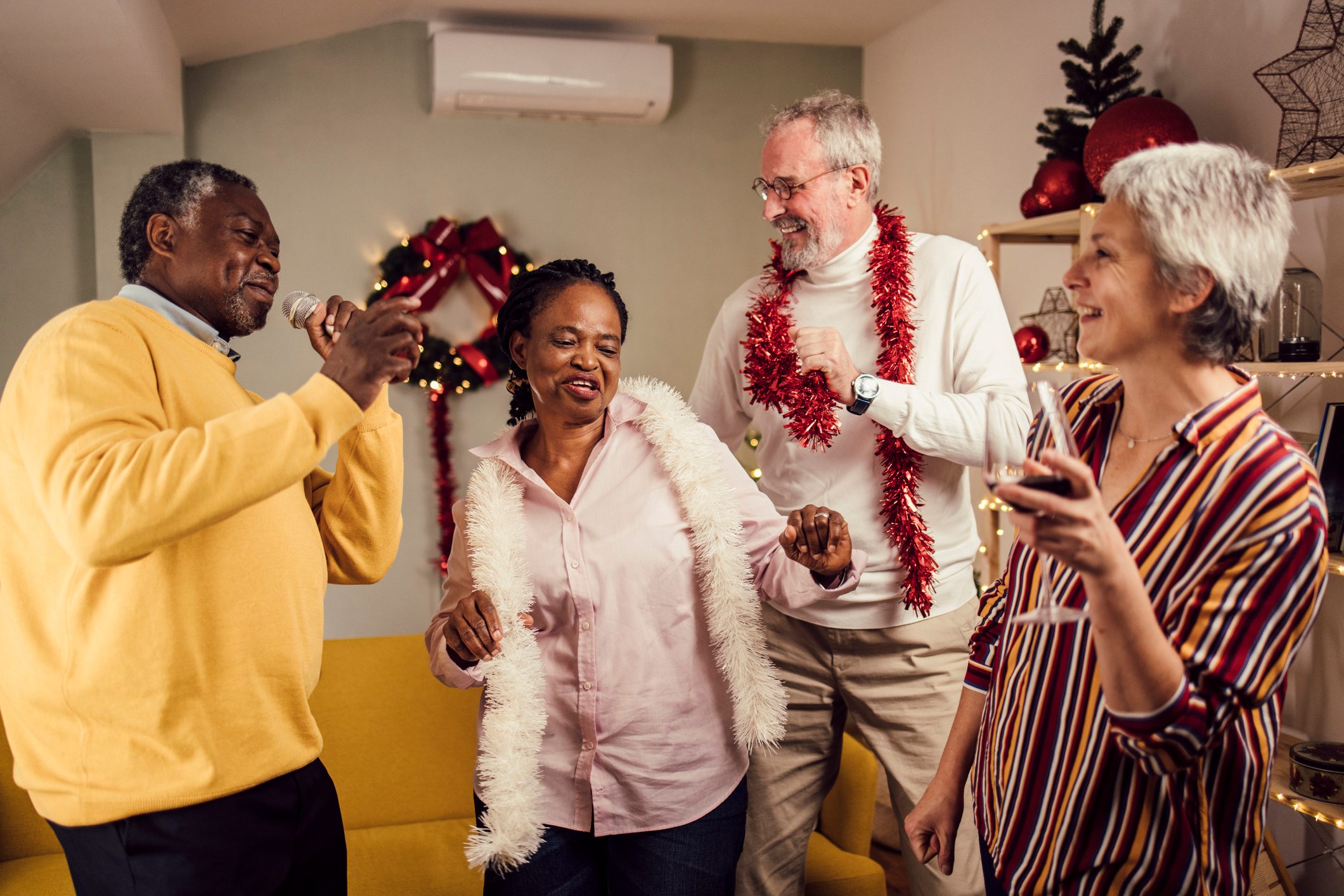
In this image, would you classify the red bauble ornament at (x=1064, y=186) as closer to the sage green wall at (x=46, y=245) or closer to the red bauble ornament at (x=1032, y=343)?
the red bauble ornament at (x=1032, y=343)

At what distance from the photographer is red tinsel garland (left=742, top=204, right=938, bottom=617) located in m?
1.86

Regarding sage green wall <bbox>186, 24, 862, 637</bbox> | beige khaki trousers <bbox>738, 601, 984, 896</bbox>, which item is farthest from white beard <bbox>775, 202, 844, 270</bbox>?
sage green wall <bbox>186, 24, 862, 637</bbox>

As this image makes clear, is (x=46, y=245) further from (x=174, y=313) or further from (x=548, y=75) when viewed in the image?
(x=174, y=313)

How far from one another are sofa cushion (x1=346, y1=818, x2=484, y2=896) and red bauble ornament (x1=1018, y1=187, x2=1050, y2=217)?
2.32 meters

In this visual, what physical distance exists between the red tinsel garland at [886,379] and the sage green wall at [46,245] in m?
3.11

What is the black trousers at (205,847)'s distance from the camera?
48.2 inches

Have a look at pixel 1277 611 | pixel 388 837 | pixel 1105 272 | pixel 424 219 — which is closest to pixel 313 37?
pixel 424 219

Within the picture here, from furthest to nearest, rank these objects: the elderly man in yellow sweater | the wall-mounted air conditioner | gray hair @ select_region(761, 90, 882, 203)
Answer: the wall-mounted air conditioner → gray hair @ select_region(761, 90, 882, 203) → the elderly man in yellow sweater

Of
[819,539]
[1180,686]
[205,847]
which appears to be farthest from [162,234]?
[1180,686]

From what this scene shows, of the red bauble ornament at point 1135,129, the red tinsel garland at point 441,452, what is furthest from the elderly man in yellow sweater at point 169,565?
the red tinsel garland at point 441,452

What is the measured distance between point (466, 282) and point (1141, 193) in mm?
3595

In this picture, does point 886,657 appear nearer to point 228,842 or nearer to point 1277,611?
point 1277,611

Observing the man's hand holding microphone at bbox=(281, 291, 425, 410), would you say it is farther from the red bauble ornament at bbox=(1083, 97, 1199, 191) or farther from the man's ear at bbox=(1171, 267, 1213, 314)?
the red bauble ornament at bbox=(1083, 97, 1199, 191)

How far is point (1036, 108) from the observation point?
3.35m
